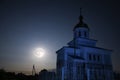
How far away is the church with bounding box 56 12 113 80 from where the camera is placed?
87.8ft

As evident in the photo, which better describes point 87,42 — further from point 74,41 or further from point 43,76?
point 43,76

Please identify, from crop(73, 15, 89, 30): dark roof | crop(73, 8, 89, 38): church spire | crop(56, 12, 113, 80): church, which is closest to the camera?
crop(56, 12, 113, 80): church

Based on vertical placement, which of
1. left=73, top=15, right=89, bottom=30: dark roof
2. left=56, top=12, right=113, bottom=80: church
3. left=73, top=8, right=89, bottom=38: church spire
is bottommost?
left=56, top=12, right=113, bottom=80: church

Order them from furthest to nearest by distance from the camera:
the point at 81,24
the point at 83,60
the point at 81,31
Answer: the point at 81,24, the point at 81,31, the point at 83,60

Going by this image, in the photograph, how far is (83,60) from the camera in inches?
1153

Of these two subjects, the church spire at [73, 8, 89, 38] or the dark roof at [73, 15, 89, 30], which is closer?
the church spire at [73, 8, 89, 38]

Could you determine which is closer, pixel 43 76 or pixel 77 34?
pixel 43 76

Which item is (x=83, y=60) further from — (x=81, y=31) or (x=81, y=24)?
(x=81, y=24)

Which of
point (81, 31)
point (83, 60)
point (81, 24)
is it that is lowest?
point (83, 60)

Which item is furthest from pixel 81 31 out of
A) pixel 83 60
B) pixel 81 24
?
pixel 83 60

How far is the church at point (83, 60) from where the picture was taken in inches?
1054

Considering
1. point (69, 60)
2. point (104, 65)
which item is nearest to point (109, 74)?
point (104, 65)

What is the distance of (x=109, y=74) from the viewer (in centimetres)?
2944

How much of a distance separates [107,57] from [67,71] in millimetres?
10773
